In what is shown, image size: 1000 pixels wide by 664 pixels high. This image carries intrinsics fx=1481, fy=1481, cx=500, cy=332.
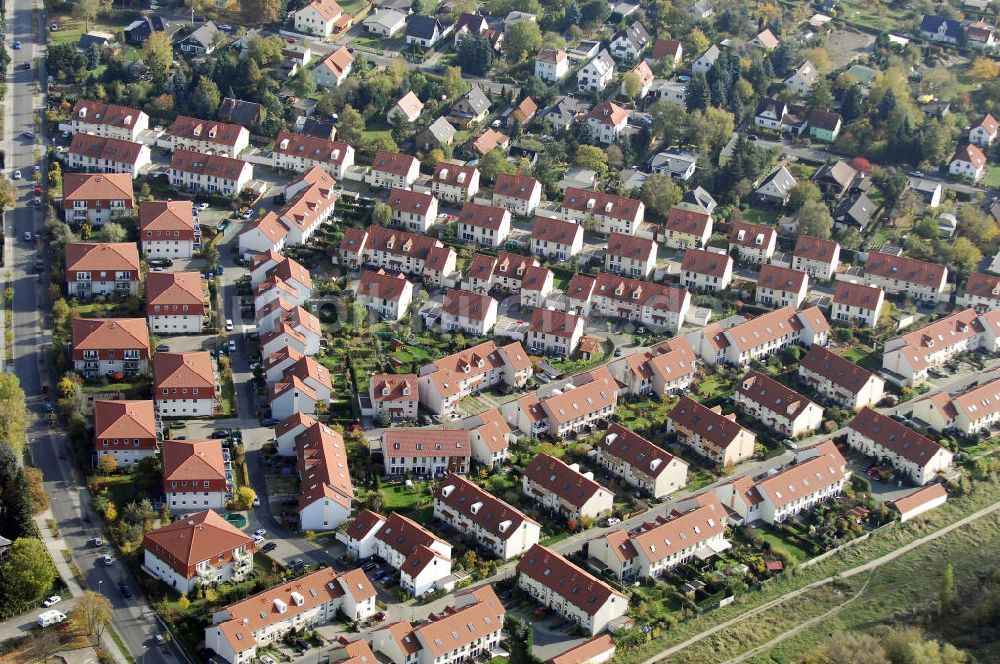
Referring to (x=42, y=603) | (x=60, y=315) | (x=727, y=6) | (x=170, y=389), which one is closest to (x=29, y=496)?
(x=42, y=603)

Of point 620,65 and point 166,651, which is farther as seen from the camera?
point 620,65

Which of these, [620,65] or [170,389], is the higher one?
[620,65]

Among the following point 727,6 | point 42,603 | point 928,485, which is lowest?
point 42,603

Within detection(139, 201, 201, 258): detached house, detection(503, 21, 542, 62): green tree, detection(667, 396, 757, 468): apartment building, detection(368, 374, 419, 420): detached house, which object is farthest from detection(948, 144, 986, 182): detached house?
detection(139, 201, 201, 258): detached house

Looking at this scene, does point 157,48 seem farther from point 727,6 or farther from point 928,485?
point 928,485

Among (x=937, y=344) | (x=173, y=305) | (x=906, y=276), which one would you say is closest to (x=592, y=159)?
(x=906, y=276)

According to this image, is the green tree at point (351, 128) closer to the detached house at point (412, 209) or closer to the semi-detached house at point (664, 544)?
the detached house at point (412, 209)

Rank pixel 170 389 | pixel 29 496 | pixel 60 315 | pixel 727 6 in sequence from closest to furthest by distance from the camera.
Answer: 1. pixel 29 496
2. pixel 170 389
3. pixel 60 315
4. pixel 727 6
